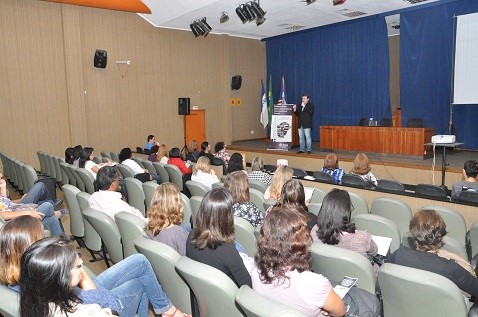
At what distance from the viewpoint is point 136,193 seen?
486cm

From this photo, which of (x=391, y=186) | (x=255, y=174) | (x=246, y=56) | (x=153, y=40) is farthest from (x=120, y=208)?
Answer: (x=246, y=56)

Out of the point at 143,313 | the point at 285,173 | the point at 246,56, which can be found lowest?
the point at 143,313

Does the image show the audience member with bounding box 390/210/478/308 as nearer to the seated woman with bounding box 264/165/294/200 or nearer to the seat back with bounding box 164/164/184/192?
the seated woman with bounding box 264/165/294/200

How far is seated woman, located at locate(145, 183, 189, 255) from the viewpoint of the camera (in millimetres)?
2805

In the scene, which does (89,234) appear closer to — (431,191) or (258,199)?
(258,199)

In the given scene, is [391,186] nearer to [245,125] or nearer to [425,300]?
[425,300]

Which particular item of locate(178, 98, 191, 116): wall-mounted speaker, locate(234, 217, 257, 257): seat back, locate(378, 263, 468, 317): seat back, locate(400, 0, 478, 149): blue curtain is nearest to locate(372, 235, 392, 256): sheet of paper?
locate(378, 263, 468, 317): seat back

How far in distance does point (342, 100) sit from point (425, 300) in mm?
12127

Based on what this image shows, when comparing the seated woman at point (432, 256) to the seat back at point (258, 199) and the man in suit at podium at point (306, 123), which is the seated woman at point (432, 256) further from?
the man in suit at podium at point (306, 123)

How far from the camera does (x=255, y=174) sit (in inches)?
218

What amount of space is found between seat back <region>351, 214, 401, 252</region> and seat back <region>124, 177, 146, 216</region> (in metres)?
2.64

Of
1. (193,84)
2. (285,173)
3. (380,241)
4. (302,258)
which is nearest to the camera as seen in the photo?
(302,258)

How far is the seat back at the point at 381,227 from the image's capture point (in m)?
2.99

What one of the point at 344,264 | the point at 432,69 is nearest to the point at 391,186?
the point at 344,264
